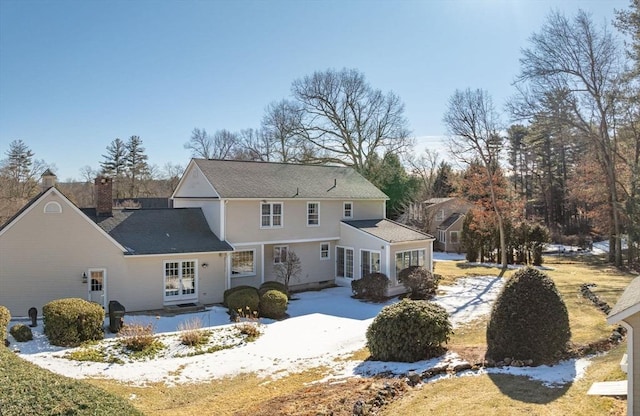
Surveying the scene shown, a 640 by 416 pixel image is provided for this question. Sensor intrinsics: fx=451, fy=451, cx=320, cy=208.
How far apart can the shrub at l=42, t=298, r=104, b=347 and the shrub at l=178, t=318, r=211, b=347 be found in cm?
273

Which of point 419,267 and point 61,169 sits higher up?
point 61,169

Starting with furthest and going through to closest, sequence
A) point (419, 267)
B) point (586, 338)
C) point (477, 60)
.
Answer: point (419, 267) → point (477, 60) → point (586, 338)

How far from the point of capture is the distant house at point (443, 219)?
45094 millimetres

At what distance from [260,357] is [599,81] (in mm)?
32269

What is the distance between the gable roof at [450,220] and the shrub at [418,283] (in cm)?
2567

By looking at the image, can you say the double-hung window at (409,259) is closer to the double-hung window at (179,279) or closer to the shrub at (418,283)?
the shrub at (418,283)

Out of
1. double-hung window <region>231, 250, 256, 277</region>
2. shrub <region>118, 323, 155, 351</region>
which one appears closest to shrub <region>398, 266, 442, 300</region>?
double-hung window <region>231, 250, 256, 277</region>

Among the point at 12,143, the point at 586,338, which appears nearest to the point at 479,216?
the point at 586,338

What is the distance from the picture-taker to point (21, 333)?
14328 mm

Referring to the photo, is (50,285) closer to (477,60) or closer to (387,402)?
(387,402)

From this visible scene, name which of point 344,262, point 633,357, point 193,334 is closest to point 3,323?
point 193,334

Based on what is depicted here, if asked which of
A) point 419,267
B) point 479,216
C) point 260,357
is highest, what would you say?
Answer: point 479,216

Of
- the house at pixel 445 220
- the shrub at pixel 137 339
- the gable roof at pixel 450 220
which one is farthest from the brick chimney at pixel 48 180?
the gable roof at pixel 450 220

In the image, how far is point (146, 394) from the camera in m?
10.6
